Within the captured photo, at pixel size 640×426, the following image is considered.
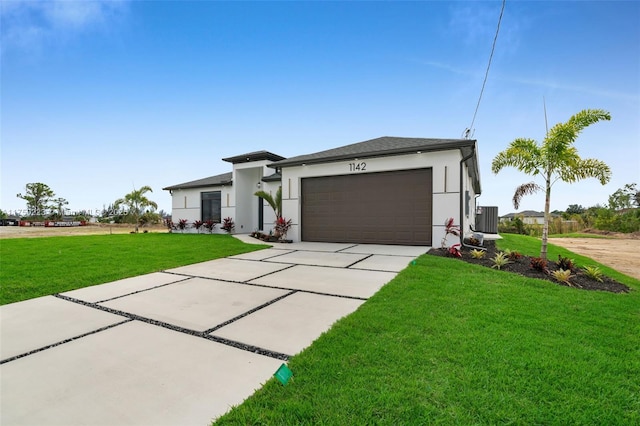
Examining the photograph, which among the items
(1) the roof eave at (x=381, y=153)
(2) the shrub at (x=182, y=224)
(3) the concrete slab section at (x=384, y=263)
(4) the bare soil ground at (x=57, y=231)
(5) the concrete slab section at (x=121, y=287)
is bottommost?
(4) the bare soil ground at (x=57, y=231)

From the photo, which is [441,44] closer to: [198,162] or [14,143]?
[198,162]

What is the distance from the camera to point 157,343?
2.18m

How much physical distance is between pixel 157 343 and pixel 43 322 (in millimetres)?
1468

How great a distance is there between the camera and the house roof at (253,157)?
42.2 ft

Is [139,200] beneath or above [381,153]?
beneath

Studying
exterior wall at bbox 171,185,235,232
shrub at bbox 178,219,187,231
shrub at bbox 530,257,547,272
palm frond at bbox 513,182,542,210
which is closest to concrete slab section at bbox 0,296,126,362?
shrub at bbox 530,257,547,272

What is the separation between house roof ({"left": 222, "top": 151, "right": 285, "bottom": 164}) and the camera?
12852mm

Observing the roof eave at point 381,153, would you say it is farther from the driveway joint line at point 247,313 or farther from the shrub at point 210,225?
the shrub at point 210,225

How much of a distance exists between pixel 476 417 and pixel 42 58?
1574cm

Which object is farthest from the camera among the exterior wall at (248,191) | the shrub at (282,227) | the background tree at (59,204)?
the background tree at (59,204)

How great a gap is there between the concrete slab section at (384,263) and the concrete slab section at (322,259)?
25 centimetres

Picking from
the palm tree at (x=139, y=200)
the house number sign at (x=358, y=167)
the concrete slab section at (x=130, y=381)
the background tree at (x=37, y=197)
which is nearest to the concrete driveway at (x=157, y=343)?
the concrete slab section at (x=130, y=381)

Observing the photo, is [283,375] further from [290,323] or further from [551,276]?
[551,276]

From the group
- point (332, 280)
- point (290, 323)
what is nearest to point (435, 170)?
point (332, 280)
